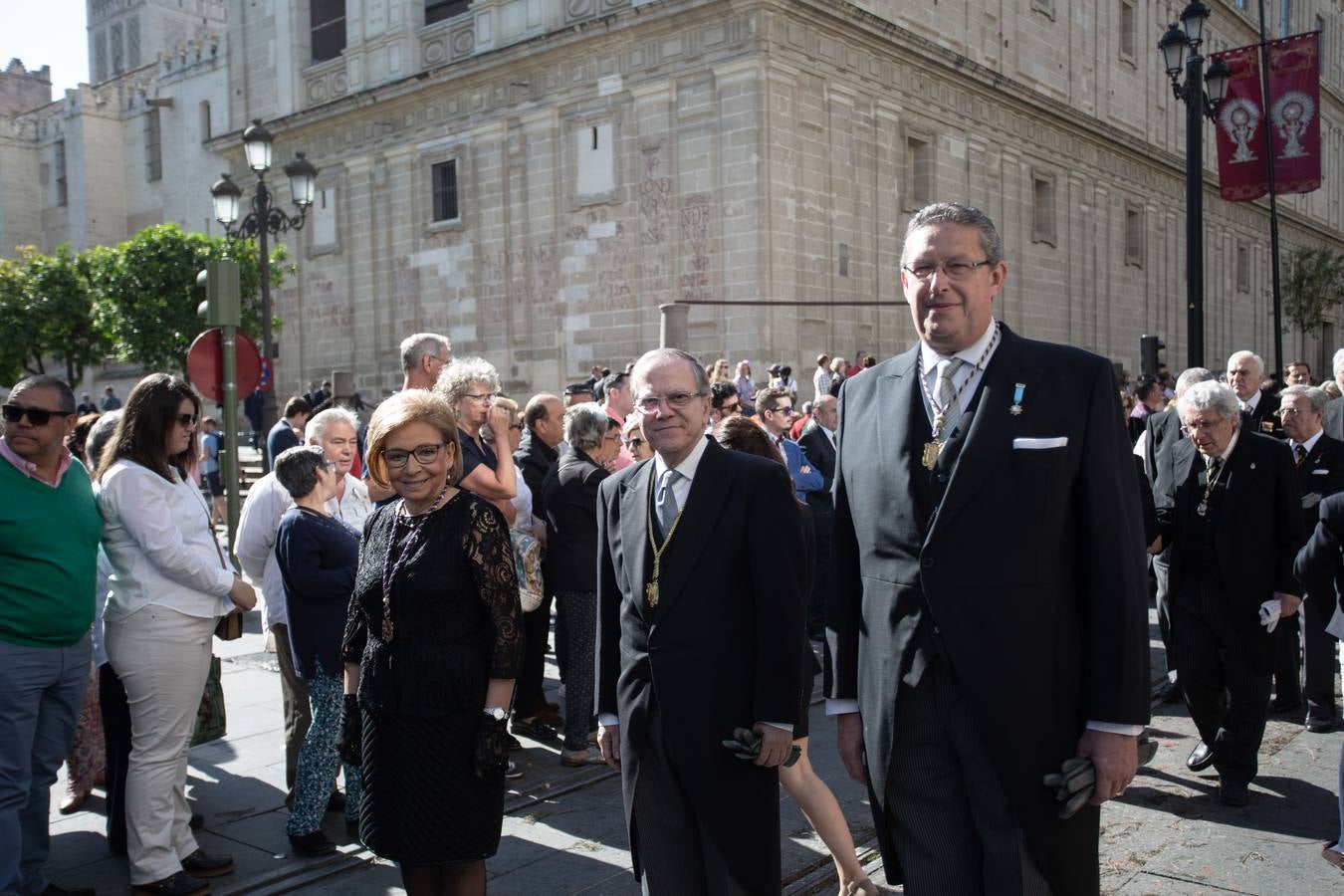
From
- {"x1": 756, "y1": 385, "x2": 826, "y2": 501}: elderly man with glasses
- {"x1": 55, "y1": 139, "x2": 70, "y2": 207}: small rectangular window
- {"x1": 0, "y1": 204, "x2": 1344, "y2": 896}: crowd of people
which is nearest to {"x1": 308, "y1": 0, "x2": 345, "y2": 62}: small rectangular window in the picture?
{"x1": 55, "y1": 139, "x2": 70, "y2": 207}: small rectangular window

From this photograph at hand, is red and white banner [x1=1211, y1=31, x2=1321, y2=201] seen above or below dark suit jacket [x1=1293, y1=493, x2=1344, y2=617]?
above

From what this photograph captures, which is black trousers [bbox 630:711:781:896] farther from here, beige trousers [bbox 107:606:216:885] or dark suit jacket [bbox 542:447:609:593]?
dark suit jacket [bbox 542:447:609:593]

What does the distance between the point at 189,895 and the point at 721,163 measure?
1859 cm

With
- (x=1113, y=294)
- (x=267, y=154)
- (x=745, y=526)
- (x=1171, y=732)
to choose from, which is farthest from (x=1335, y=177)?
(x=745, y=526)

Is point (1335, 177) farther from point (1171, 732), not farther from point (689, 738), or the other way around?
point (689, 738)

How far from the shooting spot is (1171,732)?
22.5 feet

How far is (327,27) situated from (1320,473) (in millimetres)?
29098

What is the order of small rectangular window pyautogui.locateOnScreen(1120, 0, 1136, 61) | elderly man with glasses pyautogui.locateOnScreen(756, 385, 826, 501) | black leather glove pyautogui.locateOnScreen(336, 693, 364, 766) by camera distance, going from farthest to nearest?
small rectangular window pyautogui.locateOnScreen(1120, 0, 1136, 61) → elderly man with glasses pyautogui.locateOnScreen(756, 385, 826, 501) → black leather glove pyautogui.locateOnScreen(336, 693, 364, 766)

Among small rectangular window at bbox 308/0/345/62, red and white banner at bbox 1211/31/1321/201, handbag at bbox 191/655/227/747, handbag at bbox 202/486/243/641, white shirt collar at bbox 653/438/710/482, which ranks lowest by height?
handbag at bbox 191/655/227/747

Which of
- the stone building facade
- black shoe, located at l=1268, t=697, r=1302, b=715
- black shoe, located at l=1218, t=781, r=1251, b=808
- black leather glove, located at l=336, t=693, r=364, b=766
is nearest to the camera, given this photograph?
black leather glove, located at l=336, t=693, r=364, b=766

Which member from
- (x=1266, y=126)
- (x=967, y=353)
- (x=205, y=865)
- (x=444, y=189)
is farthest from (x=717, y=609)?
(x=444, y=189)

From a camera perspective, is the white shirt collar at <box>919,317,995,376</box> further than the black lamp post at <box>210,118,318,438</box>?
No

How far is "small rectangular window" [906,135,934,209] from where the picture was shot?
2477 centimetres

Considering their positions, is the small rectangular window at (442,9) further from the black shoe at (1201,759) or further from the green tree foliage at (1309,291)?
the green tree foliage at (1309,291)
